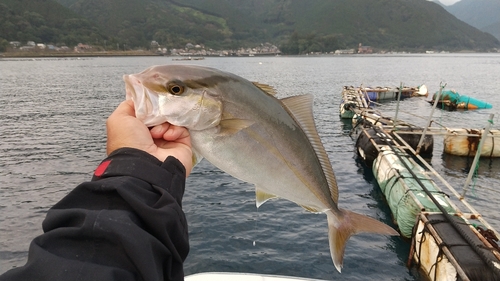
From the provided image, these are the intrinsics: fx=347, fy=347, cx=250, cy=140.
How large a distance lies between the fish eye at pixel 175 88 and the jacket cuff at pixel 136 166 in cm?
54

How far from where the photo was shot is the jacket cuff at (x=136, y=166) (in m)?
2.14

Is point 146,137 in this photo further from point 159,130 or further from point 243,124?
point 243,124

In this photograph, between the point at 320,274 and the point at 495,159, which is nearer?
the point at 320,274

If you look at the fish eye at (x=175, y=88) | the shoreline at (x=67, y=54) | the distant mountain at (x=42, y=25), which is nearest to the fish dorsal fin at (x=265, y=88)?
the fish eye at (x=175, y=88)

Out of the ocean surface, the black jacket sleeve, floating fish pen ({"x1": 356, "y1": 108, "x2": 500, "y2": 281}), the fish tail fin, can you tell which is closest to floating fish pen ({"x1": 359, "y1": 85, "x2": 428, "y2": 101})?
the ocean surface

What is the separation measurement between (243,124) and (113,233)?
1414mm

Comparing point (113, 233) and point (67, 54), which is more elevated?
point (113, 233)

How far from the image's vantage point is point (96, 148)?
78.6 feet

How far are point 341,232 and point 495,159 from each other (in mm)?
22546

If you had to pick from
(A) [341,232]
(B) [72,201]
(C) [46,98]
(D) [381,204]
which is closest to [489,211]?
(D) [381,204]

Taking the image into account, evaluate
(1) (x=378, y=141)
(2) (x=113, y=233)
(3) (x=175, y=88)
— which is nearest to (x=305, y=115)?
(3) (x=175, y=88)

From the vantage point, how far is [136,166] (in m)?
2.19

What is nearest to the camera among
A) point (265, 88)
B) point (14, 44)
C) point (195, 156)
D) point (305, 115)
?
point (195, 156)

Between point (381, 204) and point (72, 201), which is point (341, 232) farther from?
point (381, 204)
